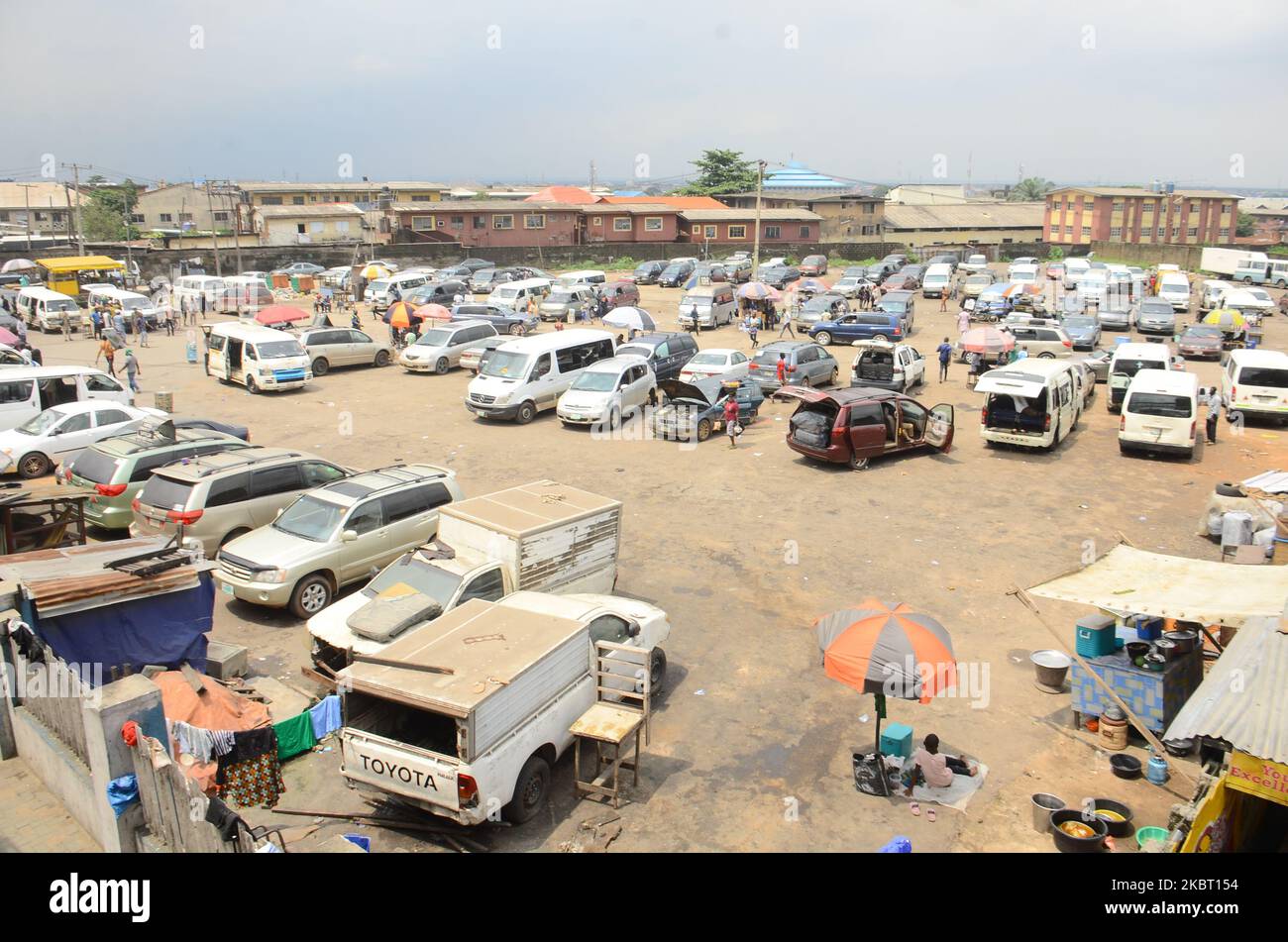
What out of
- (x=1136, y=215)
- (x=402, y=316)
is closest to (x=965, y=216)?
(x=1136, y=215)

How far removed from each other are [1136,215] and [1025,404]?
70.8m

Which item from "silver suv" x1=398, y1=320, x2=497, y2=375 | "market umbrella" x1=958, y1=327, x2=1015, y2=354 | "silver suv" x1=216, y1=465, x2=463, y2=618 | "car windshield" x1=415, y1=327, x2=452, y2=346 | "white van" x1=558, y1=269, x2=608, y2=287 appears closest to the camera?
"silver suv" x1=216, y1=465, x2=463, y2=618

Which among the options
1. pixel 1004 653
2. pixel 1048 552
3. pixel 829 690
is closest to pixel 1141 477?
pixel 1048 552

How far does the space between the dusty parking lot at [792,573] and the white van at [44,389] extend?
337 cm

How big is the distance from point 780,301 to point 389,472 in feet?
102

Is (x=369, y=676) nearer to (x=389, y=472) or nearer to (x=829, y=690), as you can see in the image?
(x=829, y=690)

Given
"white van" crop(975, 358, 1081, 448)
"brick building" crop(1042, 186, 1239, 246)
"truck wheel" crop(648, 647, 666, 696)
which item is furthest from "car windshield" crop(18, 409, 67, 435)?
"brick building" crop(1042, 186, 1239, 246)

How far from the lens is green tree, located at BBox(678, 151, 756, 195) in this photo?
276 ft

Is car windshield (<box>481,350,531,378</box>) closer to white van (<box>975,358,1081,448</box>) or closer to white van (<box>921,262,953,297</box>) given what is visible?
white van (<box>975,358,1081,448</box>)

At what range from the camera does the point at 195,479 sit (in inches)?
508

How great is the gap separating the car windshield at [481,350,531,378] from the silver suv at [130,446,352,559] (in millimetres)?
9174

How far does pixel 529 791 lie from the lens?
7.96m

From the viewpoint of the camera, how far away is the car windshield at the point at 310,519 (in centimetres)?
1203

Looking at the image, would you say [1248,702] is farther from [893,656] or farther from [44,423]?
[44,423]
